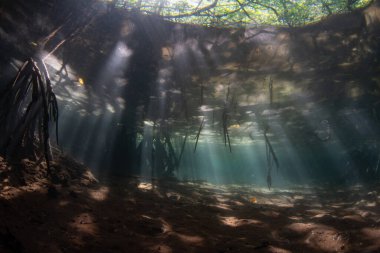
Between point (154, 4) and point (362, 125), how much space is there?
2778 centimetres

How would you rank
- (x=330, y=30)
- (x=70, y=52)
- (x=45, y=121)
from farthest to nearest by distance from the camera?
(x=70, y=52)
(x=330, y=30)
(x=45, y=121)

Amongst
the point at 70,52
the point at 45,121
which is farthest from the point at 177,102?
the point at 45,121

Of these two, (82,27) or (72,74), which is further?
(72,74)

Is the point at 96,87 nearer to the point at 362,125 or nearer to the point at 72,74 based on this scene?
the point at 72,74

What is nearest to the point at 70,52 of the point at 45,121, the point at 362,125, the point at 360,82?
the point at 45,121

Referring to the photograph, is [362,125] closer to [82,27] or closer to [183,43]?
[183,43]

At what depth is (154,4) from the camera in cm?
912

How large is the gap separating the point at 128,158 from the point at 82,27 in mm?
11493

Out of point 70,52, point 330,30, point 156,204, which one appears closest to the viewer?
point 156,204

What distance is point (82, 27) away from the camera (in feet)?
29.9

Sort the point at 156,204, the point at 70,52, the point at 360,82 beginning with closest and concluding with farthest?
the point at 156,204, the point at 70,52, the point at 360,82

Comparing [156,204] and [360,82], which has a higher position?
[360,82]

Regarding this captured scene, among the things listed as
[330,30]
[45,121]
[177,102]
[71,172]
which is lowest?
[71,172]

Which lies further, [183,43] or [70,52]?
[70,52]
